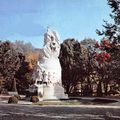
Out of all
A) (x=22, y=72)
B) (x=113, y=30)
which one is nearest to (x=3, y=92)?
(x=22, y=72)

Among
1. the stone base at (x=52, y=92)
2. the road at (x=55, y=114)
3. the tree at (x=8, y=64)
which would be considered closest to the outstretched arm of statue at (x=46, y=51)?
the stone base at (x=52, y=92)

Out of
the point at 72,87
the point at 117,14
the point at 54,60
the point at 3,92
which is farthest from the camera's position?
the point at 72,87

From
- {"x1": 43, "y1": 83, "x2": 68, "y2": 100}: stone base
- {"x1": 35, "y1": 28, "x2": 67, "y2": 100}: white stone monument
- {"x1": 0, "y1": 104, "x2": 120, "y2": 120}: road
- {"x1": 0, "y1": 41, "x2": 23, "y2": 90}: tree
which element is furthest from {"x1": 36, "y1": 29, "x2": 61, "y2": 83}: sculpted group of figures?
{"x1": 0, "y1": 104, "x2": 120, "y2": 120}: road

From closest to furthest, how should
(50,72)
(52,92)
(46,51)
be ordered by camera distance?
(52,92)
(50,72)
(46,51)

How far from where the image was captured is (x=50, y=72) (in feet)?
150

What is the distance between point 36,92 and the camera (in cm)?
4394

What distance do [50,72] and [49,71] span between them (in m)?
0.17

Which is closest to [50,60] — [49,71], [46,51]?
[46,51]

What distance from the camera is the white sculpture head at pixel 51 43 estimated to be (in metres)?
46.8

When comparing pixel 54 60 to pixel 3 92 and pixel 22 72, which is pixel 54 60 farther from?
pixel 22 72

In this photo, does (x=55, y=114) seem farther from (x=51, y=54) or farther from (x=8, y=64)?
A: (x=8, y=64)

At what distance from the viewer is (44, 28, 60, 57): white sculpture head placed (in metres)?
46.8

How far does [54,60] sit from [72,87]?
1805cm

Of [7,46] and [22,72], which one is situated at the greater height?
[7,46]
